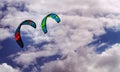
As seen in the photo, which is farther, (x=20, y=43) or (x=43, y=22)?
(x=43, y=22)

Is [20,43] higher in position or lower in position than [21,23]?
lower

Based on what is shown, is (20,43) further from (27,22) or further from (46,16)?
(46,16)

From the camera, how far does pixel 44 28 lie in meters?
58.0

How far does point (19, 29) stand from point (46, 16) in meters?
7.11

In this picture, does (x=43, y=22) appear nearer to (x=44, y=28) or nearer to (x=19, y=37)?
(x=44, y=28)

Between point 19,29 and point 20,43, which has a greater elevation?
point 19,29

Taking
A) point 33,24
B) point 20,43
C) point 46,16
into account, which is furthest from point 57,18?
point 20,43

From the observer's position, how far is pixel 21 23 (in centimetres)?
5391

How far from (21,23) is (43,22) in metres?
6.41

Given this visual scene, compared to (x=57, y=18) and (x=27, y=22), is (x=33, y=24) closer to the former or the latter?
(x=27, y=22)

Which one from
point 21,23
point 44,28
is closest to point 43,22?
point 44,28

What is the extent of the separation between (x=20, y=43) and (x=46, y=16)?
30.8 ft

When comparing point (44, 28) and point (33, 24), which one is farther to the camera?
point (44, 28)

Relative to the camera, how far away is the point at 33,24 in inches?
2120
